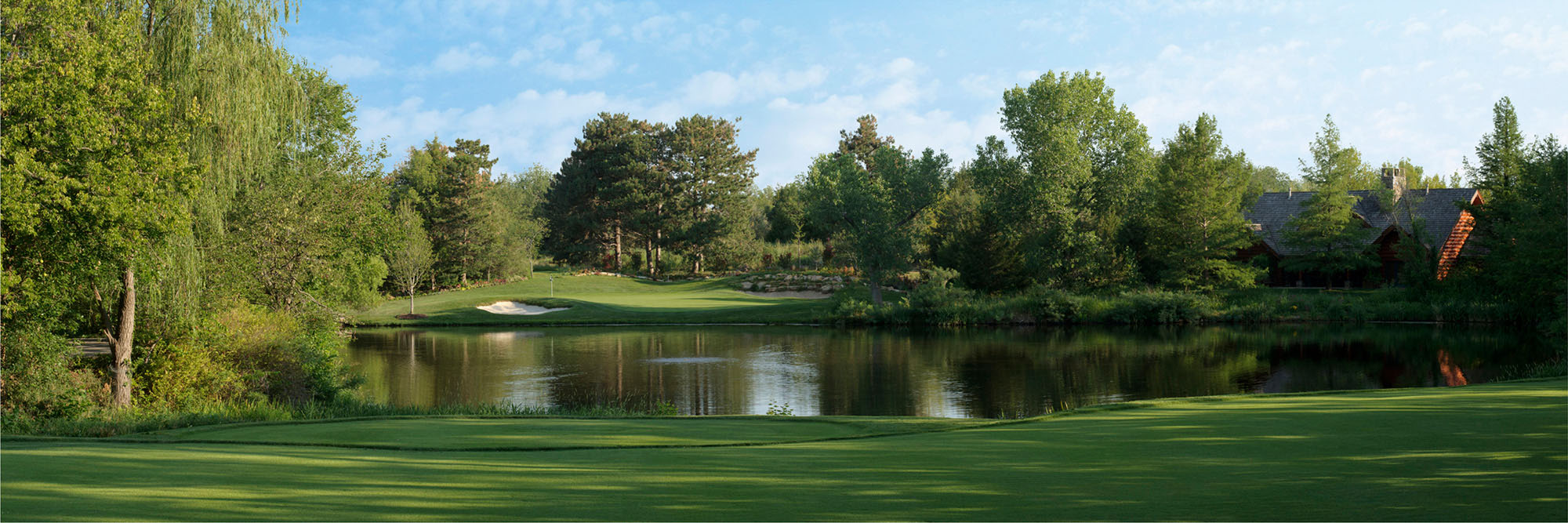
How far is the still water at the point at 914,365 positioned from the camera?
71.2ft

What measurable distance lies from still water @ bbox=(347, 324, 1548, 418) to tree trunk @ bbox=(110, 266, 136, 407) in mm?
5593

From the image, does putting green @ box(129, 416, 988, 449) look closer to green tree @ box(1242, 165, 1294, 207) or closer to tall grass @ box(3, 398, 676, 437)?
tall grass @ box(3, 398, 676, 437)

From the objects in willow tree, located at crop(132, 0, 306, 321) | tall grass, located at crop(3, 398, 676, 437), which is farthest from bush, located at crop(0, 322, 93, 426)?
willow tree, located at crop(132, 0, 306, 321)

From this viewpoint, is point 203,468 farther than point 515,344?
No

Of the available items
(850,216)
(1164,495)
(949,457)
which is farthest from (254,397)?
(850,216)

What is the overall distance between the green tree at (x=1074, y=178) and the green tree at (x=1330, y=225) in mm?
8747

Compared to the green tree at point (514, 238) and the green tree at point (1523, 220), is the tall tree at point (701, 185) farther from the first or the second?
the green tree at point (1523, 220)

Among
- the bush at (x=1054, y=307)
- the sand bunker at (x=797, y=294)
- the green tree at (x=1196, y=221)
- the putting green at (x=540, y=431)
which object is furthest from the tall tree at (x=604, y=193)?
the putting green at (x=540, y=431)

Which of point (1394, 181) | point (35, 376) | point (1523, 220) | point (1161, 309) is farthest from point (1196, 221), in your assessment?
point (35, 376)

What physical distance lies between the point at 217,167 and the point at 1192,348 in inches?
1142

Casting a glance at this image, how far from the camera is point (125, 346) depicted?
1644 cm

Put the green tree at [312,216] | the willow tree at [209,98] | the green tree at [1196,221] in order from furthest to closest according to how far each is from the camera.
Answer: the green tree at [1196,221]
the green tree at [312,216]
the willow tree at [209,98]

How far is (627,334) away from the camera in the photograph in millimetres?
39781

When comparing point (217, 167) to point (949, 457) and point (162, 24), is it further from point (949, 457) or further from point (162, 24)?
point (949, 457)
